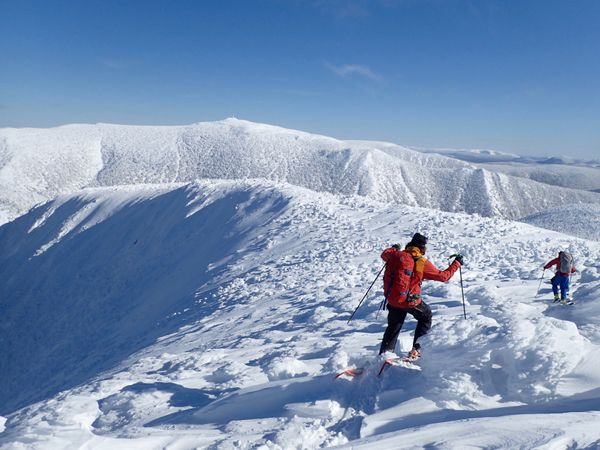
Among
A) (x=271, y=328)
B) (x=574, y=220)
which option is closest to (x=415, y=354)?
(x=271, y=328)

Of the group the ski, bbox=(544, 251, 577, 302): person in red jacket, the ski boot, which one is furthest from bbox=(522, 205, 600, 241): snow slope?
the ski

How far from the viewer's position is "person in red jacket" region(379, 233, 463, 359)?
655cm

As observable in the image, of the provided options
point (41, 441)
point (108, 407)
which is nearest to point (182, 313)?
point (108, 407)

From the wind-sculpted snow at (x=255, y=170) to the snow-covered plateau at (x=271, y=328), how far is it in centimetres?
8537

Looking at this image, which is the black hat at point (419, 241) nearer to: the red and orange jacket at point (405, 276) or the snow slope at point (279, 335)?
the red and orange jacket at point (405, 276)

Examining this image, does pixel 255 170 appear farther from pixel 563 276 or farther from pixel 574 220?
pixel 563 276

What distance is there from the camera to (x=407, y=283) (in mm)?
6543

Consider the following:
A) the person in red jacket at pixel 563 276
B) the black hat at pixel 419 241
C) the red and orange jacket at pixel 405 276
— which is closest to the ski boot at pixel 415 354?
the red and orange jacket at pixel 405 276

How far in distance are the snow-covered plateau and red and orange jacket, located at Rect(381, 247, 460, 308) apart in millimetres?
740

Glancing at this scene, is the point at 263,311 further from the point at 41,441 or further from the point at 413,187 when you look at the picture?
the point at 413,187

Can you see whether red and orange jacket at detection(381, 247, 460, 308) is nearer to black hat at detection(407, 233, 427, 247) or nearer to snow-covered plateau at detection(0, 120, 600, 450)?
black hat at detection(407, 233, 427, 247)

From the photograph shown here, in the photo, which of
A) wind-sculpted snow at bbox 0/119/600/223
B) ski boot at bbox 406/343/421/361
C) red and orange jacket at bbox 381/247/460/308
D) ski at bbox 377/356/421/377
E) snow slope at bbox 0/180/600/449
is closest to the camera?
snow slope at bbox 0/180/600/449

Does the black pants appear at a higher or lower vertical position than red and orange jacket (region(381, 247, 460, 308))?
lower

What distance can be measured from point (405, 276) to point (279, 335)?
5912mm
